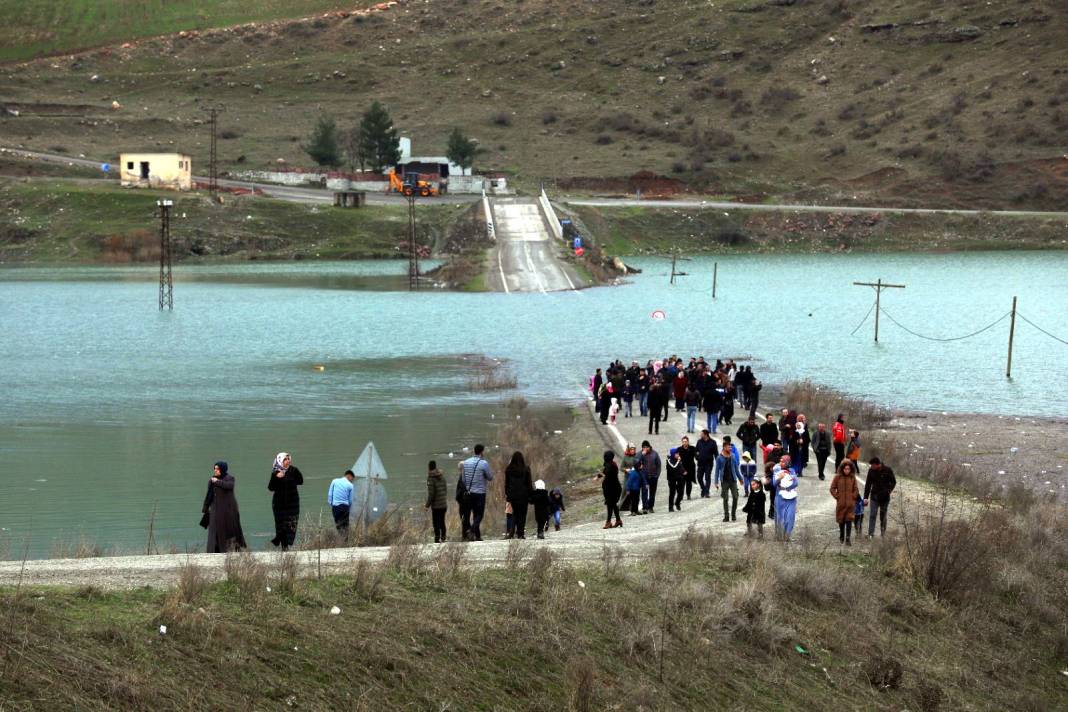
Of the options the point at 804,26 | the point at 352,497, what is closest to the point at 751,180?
the point at 804,26

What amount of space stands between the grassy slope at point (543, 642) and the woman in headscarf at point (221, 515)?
2281mm

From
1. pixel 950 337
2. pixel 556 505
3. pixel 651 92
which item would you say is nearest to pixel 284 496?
pixel 556 505

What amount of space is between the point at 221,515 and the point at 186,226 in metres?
86.5

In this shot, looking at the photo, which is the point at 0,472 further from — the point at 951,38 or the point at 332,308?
the point at 951,38

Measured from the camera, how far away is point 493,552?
727 inches

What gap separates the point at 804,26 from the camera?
157125mm

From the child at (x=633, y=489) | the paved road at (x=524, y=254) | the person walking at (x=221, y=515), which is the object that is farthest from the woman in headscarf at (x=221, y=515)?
the paved road at (x=524, y=254)

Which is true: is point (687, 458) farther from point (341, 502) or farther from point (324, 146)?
point (324, 146)

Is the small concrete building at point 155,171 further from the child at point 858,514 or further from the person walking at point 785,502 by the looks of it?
the person walking at point 785,502

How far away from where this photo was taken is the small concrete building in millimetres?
109125

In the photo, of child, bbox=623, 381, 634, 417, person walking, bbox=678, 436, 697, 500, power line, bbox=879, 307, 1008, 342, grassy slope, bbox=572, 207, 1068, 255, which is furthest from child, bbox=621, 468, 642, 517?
grassy slope, bbox=572, 207, 1068, 255

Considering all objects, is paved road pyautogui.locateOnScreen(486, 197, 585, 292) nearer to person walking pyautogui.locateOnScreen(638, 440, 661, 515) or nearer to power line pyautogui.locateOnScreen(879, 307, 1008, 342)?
power line pyautogui.locateOnScreen(879, 307, 1008, 342)

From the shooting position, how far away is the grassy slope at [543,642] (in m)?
13.0

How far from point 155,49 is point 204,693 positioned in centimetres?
17806
